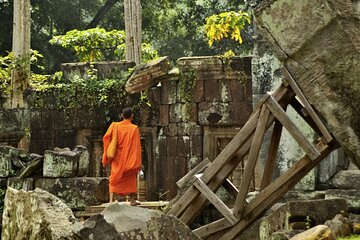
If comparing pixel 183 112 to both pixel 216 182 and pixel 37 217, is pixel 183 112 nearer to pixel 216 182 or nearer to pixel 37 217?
pixel 216 182

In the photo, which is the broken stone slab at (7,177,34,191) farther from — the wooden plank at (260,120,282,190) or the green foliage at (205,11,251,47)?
the green foliage at (205,11,251,47)

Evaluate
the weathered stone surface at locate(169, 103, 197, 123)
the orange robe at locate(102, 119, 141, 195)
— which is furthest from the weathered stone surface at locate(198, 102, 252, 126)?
the orange robe at locate(102, 119, 141, 195)

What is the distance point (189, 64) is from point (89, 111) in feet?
9.64

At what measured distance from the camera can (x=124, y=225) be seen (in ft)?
14.5

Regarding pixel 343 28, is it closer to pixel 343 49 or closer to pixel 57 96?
pixel 343 49

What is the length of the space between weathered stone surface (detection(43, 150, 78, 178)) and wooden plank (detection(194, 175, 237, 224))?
2524 mm

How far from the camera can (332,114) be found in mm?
4996

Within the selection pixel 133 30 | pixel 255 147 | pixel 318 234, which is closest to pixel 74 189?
pixel 255 147

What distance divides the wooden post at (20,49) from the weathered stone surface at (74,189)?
6.79m

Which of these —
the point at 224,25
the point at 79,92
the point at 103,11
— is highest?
the point at 103,11

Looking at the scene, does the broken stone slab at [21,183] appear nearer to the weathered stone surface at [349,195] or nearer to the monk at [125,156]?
the monk at [125,156]

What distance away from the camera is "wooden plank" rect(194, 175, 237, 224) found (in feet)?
25.8

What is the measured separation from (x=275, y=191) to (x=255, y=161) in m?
0.37

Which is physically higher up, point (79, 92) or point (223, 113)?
point (79, 92)
